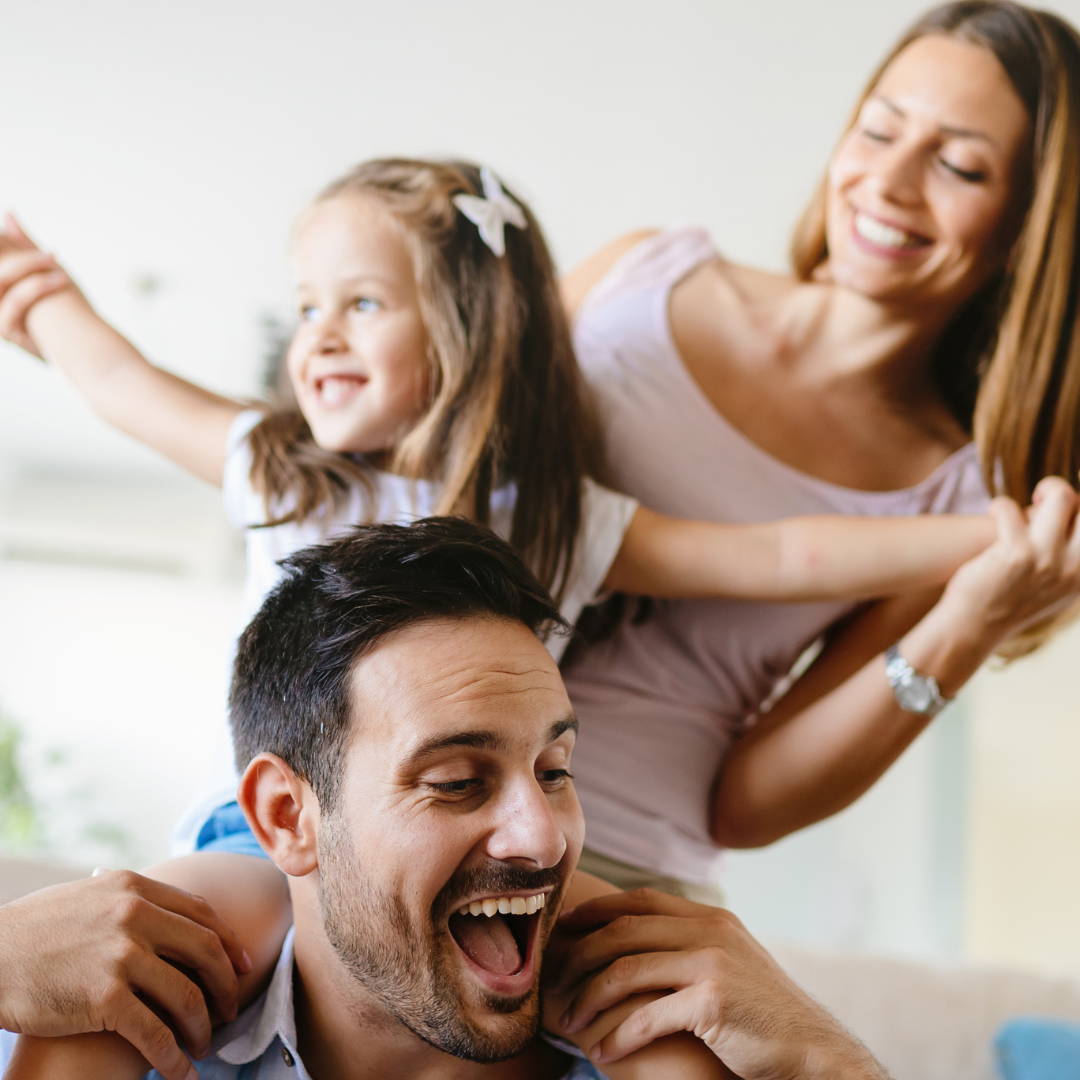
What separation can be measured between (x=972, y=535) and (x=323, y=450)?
0.62 m

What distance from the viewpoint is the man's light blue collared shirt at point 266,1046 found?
2.73ft

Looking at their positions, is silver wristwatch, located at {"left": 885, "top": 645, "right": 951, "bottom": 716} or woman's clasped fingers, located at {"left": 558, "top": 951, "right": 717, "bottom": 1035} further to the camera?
silver wristwatch, located at {"left": 885, "top": 645, "right": 951, "bottom": 716}

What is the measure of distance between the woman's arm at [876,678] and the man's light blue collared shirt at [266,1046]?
1.36 ft

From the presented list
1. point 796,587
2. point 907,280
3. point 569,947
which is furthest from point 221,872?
point 907,280

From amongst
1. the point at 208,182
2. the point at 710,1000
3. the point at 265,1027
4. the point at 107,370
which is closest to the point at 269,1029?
the point at 265,1027

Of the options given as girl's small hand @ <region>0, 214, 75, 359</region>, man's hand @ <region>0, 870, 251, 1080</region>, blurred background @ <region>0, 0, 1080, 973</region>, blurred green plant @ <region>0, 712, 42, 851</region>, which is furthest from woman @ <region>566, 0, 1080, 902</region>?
blurred green plant @ <region>0, 712, 42, 851</region>

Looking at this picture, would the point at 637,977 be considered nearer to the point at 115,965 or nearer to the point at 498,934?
the point at 498,934

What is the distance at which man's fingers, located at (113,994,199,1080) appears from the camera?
0.74 meters

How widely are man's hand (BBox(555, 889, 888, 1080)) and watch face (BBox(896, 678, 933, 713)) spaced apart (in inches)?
14.7

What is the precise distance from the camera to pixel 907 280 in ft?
3.92

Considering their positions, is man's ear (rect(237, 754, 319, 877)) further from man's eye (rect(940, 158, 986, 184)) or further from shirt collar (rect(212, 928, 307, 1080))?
man's eye (rect(940, 158, 986, 184))

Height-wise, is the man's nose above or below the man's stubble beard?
above

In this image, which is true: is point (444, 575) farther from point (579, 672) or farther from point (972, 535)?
point (972, 535)

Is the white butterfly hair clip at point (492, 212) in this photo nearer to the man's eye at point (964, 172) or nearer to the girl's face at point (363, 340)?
the girl's face at point (363, 340)
